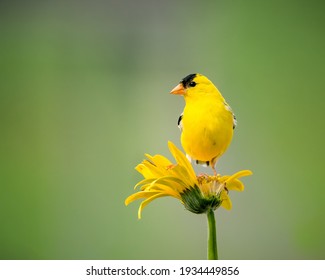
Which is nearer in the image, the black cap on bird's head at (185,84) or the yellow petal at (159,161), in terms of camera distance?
the yellow petal at (159,161)

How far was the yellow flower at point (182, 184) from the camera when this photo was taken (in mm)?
618

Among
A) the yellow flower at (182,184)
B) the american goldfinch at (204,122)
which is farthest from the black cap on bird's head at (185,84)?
the yellow flower at (182,184)

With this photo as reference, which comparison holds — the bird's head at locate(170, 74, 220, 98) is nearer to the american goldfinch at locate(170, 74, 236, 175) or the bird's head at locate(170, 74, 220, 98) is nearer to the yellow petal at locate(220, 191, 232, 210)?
the american goldfinch at locate(170, 74, 236, 175)

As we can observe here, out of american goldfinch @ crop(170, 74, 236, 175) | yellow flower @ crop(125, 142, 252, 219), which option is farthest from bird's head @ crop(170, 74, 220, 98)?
yellow flower @ crop(125, 142, 252, 219)

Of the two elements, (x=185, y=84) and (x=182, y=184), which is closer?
(x=182, y=184)

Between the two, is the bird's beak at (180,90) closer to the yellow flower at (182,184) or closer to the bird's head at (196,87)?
the bird's head at (196,87)

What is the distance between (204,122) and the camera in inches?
28.3

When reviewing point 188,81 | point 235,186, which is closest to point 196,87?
point 188,81

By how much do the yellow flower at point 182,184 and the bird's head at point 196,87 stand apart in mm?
138

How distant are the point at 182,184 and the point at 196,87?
178mm

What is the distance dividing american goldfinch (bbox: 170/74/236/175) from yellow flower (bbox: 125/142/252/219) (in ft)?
0.18

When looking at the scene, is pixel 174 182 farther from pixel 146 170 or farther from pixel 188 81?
pixel 188 81
